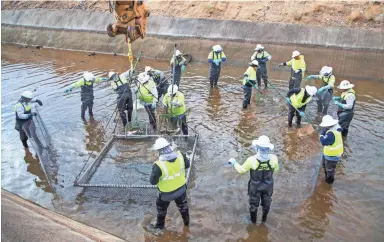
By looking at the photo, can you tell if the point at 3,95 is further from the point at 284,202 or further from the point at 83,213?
the point at 284,202

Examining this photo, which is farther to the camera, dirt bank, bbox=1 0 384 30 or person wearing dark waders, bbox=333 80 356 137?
dirt bank, bbox=1 0 384 30

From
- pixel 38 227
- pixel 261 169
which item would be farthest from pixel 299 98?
pixel 38 227

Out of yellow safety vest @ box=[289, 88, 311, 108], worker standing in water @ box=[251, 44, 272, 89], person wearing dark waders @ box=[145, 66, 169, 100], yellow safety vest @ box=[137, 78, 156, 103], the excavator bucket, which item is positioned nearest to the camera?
the excavator bucket

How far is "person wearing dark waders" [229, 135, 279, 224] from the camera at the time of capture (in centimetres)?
602

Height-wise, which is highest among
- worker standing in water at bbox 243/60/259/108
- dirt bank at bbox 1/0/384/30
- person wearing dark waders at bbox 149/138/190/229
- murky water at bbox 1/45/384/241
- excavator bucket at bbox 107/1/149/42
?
dirt bank at bbox 1/0/384/30

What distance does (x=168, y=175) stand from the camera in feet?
19.7

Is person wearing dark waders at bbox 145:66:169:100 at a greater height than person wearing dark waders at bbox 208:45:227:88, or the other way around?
person wearing dark waders at bbox 208:45:227:88

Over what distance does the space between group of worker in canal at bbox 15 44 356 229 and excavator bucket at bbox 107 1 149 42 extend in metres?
1.74

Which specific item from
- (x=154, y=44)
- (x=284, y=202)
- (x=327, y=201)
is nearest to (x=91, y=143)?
(x=284, y=202)

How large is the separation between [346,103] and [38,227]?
8.04 m

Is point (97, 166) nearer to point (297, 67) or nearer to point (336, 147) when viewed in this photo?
point (336, 147)

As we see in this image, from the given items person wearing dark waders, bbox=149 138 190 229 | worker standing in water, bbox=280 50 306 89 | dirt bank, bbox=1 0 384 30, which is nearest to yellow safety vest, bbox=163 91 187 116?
person wearing dark waders, bbox=149 138 190 229

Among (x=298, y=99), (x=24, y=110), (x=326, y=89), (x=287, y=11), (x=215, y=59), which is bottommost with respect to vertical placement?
(x=24, y=110)

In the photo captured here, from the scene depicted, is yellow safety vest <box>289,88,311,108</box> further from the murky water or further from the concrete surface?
the concrete surface
